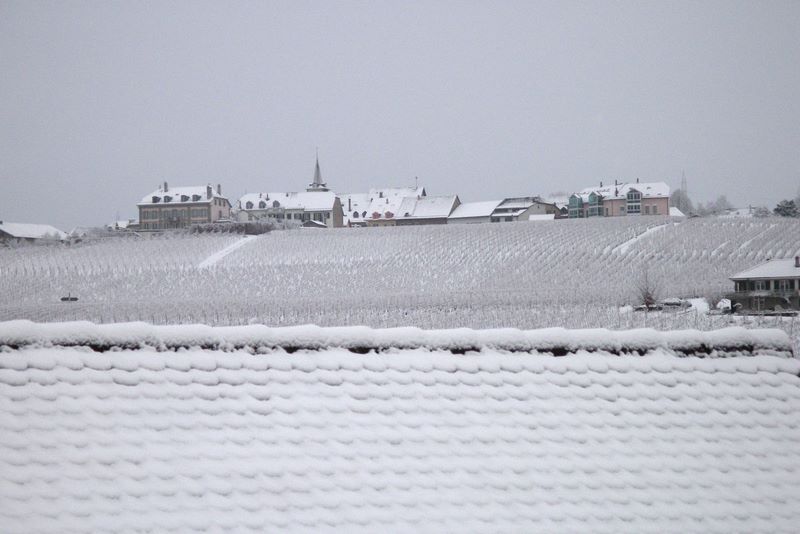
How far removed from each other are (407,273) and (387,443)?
3954cm

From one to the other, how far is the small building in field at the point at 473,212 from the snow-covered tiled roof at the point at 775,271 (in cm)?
6296

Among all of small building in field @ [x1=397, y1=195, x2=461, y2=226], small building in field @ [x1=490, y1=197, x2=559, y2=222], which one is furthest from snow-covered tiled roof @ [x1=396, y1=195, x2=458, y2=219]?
small building in field @ [x1=490, y1=197, x2=559, y2=222]

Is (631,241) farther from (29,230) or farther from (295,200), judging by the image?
(29,230)

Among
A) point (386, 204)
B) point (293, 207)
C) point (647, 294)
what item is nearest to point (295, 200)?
point (293, 207)

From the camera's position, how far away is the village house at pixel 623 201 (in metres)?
88.1

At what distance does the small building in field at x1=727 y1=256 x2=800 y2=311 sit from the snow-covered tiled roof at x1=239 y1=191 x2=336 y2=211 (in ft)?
258

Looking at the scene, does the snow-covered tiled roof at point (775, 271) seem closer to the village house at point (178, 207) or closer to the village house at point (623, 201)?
the village house at point (623, 201)

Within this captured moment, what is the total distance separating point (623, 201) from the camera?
296 ft

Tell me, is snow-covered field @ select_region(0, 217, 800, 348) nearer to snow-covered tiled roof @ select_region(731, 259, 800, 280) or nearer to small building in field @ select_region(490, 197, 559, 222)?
snow-covered tiled roof @ select_region(731, 259, 800, 280)

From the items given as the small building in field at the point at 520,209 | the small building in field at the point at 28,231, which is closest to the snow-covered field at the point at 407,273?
the small building in field at the point at 520,209

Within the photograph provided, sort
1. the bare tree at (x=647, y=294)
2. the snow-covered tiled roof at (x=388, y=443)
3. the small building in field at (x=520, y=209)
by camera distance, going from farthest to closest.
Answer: the small building in field at (x=520, y=209)
the bare tree at (x=647, y=294)
the snow-covered tiled roof at (x=388, y=443)

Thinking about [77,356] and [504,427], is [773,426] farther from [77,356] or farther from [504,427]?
[77,356]

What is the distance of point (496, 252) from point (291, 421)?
47352 mm

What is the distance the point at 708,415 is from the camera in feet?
14.6
